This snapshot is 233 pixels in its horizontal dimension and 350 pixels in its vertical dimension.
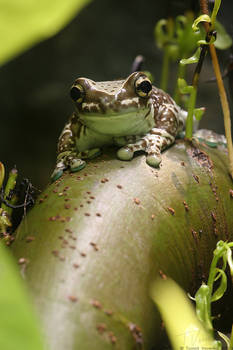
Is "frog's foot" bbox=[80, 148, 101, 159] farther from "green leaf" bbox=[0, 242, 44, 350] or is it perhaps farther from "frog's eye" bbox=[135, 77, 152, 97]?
"green leaf" bbox=[0, 242, 44, 350]

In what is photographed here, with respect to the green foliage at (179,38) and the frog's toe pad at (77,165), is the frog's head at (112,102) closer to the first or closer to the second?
the frog's toe pad at (77,165)

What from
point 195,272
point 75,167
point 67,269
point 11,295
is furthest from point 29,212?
point 11,295

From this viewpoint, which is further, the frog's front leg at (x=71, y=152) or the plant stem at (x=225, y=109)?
the plant stem at (x=225, y=109)

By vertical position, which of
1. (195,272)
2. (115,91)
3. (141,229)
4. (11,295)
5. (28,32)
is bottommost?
(195,272)

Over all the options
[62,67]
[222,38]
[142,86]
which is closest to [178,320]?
[142,86]

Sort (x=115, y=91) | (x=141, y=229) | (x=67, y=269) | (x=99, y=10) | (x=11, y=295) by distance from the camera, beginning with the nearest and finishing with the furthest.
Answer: (x=11, y=295) → (x=67, y=269) → (x=141, y=229) → (x=115, y=91) → (x=99, y=10)

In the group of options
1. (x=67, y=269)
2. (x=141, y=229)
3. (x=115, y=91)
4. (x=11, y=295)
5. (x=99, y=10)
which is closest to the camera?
(x=11, y=295)

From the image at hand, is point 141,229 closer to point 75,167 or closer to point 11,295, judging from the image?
point 75,167

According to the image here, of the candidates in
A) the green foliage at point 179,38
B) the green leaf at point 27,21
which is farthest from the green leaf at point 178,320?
the green foliage at point 179,38
